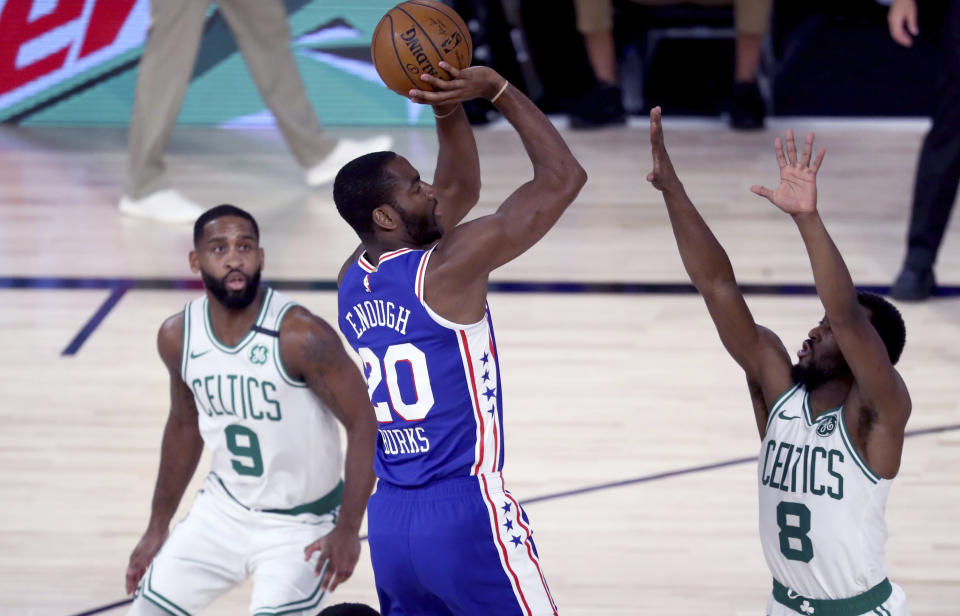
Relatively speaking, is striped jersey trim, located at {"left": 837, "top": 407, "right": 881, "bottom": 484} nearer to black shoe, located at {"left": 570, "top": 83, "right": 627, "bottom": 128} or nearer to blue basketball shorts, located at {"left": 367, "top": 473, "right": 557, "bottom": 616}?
blue basketball shorts, located at {"left": 367, "top": 473, "right": 557, "bottom": 616}

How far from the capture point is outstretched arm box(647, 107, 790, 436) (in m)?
3.27

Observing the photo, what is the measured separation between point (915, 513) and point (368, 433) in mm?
2098

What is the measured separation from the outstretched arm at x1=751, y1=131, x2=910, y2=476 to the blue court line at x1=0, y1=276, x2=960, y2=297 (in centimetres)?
370

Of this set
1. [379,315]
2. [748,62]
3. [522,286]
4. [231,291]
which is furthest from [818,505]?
[748,62]

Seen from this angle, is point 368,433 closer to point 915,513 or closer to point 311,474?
point 311,474

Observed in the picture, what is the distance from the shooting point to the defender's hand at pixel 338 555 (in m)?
3.72

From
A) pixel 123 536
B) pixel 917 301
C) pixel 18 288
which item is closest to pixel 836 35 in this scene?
pixel 917 301

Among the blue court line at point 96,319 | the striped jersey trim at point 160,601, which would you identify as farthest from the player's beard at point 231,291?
the blue court line at point 96,319

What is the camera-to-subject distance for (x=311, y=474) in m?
3.91

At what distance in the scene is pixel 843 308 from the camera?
2.94 m

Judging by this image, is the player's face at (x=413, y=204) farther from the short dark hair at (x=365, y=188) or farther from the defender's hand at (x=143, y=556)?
the defender's hand at (x=143, y=556)

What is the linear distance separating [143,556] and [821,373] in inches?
78.0

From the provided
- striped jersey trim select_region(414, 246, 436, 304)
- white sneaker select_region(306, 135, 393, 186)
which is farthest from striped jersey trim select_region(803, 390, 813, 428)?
white sneaker select_region(306, 135, 393, 186)

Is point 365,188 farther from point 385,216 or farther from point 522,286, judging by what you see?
point 522,286
